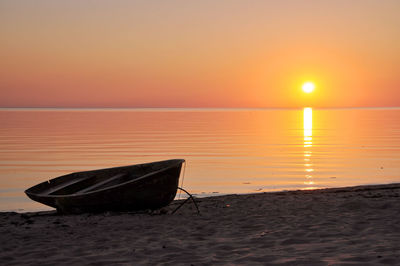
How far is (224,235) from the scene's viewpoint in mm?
9742

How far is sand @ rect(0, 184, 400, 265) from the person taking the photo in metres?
7.88

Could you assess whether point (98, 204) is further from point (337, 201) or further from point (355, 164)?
point (355, 164)

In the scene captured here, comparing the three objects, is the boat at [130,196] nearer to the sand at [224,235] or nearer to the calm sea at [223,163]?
the sand at [224,235]

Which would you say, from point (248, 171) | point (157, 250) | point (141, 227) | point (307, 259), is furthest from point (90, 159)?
point (307, 259)

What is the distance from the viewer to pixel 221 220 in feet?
37.6

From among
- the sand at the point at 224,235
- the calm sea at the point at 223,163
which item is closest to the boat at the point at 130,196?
the sand at the point at 224,235

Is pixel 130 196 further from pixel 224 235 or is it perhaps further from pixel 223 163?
pixel 223 163

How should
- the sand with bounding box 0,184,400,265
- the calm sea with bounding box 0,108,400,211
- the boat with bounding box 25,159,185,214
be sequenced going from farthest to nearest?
the calm sea with bounding box 0,108,400,211 < the boat with bounding box 25,159,185,214 < the sand with bounding box 0,184,400,265

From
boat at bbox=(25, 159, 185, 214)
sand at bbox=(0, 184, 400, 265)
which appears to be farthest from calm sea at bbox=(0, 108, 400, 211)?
sand at bbox=(0, 184, 400, 265)

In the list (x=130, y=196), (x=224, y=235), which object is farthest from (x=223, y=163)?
(x=224, y=235)

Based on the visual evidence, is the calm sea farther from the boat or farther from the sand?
the sand

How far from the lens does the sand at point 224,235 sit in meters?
7.88

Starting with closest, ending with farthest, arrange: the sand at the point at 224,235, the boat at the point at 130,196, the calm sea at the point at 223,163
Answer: the sand at the point at 224,235
the boat at the point at 130,196
the calm sea at the point at 223,163

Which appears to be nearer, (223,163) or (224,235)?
(224,235)
